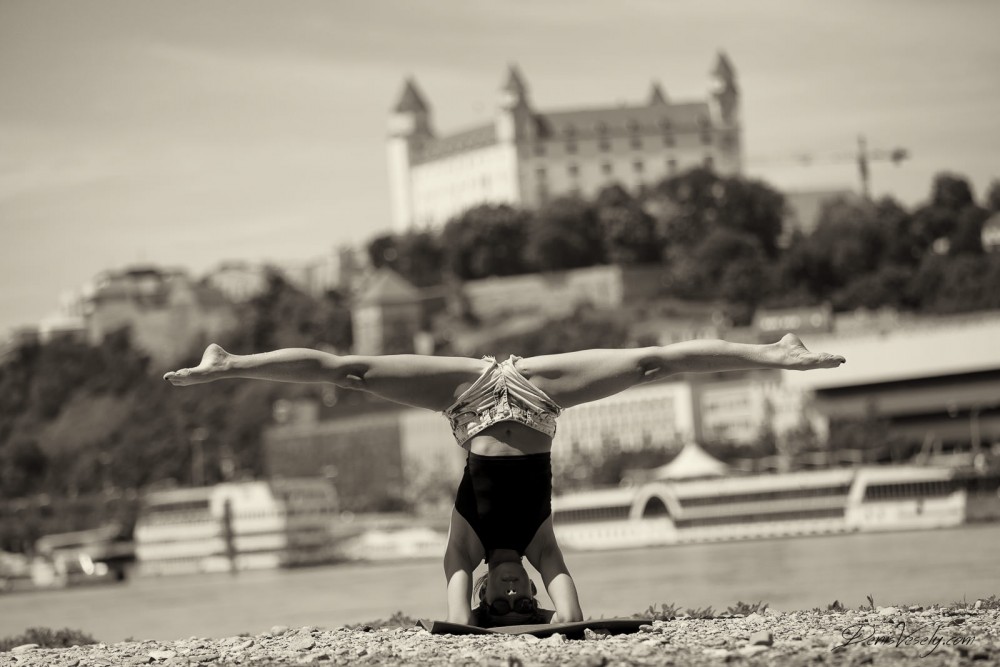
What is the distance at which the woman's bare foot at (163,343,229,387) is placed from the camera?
9.82 meters

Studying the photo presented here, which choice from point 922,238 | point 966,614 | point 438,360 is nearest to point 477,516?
point 438,360

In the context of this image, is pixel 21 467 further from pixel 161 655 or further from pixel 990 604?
pixel 990 604

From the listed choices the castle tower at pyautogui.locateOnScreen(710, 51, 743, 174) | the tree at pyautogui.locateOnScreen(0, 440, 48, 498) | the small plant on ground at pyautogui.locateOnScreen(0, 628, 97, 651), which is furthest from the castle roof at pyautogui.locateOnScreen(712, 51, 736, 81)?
the small plant on ground at pyautogui.locateOnScreen(0, 628, 97, 651)

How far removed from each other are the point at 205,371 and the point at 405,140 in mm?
159174

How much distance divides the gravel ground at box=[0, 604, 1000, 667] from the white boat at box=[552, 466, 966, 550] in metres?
72.3

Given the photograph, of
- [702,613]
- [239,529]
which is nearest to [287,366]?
[702,613]

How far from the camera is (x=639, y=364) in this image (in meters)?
10.5

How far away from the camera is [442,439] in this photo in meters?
128

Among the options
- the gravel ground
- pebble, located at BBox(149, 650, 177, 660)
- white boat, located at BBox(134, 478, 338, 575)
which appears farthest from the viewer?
white boat, located at BBox(134, 478, 338, 575)

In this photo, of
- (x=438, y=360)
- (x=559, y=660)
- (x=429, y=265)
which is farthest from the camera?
(x=429, y=265)

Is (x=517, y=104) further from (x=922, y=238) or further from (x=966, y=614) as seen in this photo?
(x=966, y=614)

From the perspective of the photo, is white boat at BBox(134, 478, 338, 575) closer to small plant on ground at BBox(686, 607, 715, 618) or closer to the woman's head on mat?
small plant on ground at BBox(686, 607, 715, 618)

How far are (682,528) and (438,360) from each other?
8389 centimetres

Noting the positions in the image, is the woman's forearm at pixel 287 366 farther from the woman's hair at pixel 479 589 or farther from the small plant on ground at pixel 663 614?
the small plant on ground at pixel 663 614
